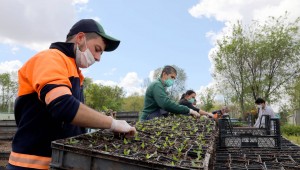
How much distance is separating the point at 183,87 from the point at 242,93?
14.3 m

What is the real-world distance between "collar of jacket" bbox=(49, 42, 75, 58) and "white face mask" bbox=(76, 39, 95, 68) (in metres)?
0.05

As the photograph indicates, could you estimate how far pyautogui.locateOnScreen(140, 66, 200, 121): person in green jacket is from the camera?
476 cm

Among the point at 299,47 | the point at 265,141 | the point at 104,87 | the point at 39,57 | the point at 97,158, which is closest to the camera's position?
the point at 97,158

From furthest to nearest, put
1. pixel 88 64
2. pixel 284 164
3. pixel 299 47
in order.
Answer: pixel 299 47 → pixel 284 164 → pixel 88 64

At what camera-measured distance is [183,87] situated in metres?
42.9

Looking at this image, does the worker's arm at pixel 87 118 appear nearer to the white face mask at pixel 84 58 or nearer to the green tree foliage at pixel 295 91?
the white face mask at pixel 84 58

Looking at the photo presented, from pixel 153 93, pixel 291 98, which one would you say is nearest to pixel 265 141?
pixel 153 93

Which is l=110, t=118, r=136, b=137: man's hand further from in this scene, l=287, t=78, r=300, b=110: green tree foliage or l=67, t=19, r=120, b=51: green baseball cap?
l=287, t=78, r=300, b=110: green tree foliage

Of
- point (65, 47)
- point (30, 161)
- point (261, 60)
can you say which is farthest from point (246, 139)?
point (261, 60)

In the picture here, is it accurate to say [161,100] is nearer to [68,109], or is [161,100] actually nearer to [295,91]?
[68,109]

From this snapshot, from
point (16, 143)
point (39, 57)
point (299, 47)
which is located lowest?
point (16, 143)

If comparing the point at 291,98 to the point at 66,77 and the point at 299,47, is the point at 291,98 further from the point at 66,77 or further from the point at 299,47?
the point at 66,77

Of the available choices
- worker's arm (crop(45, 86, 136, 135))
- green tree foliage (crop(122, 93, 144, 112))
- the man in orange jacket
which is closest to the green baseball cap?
the man in orange jacket

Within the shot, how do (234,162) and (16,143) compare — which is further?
(234,162)
